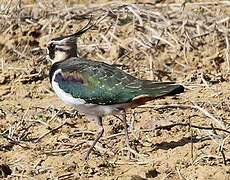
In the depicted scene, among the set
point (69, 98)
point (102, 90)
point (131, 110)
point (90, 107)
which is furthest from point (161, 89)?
point (131, 110)

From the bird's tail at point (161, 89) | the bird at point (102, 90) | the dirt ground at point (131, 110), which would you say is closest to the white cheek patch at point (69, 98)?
the bird at point (102, 90)

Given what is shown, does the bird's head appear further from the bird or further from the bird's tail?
the bird's tail

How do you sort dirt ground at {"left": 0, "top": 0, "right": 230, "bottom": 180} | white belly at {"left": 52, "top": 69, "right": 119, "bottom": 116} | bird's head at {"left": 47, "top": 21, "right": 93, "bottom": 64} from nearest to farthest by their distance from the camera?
dirt ground at {"left": 0, "top": 0, "right": 230, "bottom": 180}, white belly at {"left": 52, "top": 69, "right": 119, "bottom": 116}, bird's head at {"left": 47, "top": 21, "right": 93, "bottom": 64}

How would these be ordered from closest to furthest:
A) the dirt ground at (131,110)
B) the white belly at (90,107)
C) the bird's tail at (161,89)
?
the dirt ground at (131,110) → the bird's tail at (161,89) → the white belly at (90,107)

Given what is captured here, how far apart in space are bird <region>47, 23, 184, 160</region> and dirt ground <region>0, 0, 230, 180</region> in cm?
40

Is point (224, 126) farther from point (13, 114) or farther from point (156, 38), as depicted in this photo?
point (156, 38)

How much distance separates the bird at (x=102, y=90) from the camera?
21.1 ft

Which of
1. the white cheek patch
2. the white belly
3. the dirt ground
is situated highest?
the white cheek patch

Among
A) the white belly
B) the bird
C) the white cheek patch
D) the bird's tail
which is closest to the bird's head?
the bird

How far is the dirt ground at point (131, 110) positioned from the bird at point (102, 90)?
15.8 inches

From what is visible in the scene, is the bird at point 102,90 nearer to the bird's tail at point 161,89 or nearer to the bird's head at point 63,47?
the bird's tail at point 161,89

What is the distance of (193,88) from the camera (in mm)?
8594

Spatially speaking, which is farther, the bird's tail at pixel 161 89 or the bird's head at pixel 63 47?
the bird's head at pixel 63 47

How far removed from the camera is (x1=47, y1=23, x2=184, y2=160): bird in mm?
6420
